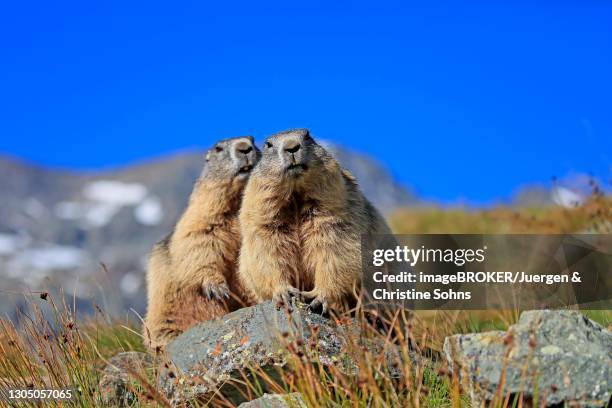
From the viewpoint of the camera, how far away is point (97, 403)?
6.68 m

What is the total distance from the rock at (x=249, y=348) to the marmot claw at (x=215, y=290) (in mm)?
1076

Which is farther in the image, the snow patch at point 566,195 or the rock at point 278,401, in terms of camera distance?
the snow patch at point 566,195

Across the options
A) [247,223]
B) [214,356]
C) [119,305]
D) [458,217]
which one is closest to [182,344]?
[214,356]

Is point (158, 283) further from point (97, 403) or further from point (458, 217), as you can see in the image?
point (458, 217)

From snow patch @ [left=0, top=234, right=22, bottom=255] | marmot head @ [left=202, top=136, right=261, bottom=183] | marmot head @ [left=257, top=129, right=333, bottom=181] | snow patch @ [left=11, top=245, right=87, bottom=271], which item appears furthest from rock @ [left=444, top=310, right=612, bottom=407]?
snow patch @ [left=0, top=234, right=22, bottom=255]

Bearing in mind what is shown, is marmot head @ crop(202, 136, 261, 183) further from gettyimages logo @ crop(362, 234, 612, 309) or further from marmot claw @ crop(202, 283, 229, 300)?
gettyimages logo @ crop(362, 234, 612, 309)

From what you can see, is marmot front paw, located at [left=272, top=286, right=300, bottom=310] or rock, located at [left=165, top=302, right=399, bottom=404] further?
marmot front paw, located at [left=272, top=286, right=300, bottom=310]

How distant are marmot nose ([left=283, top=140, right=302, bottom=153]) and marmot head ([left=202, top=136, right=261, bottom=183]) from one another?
135cm

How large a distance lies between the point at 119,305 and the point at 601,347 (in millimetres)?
7935

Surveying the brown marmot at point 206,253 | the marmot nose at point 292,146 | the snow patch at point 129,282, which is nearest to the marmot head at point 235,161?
the brown marmot at point 206,253

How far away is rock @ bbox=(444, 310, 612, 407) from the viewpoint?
497 cm

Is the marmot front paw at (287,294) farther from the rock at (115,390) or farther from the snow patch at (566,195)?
the snow patch at (566,195)

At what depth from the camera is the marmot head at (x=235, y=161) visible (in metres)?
8.47

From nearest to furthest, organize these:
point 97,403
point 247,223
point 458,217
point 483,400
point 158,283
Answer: point 483,400, point 97,403, point 247,223, point 158,283, point 458,217
